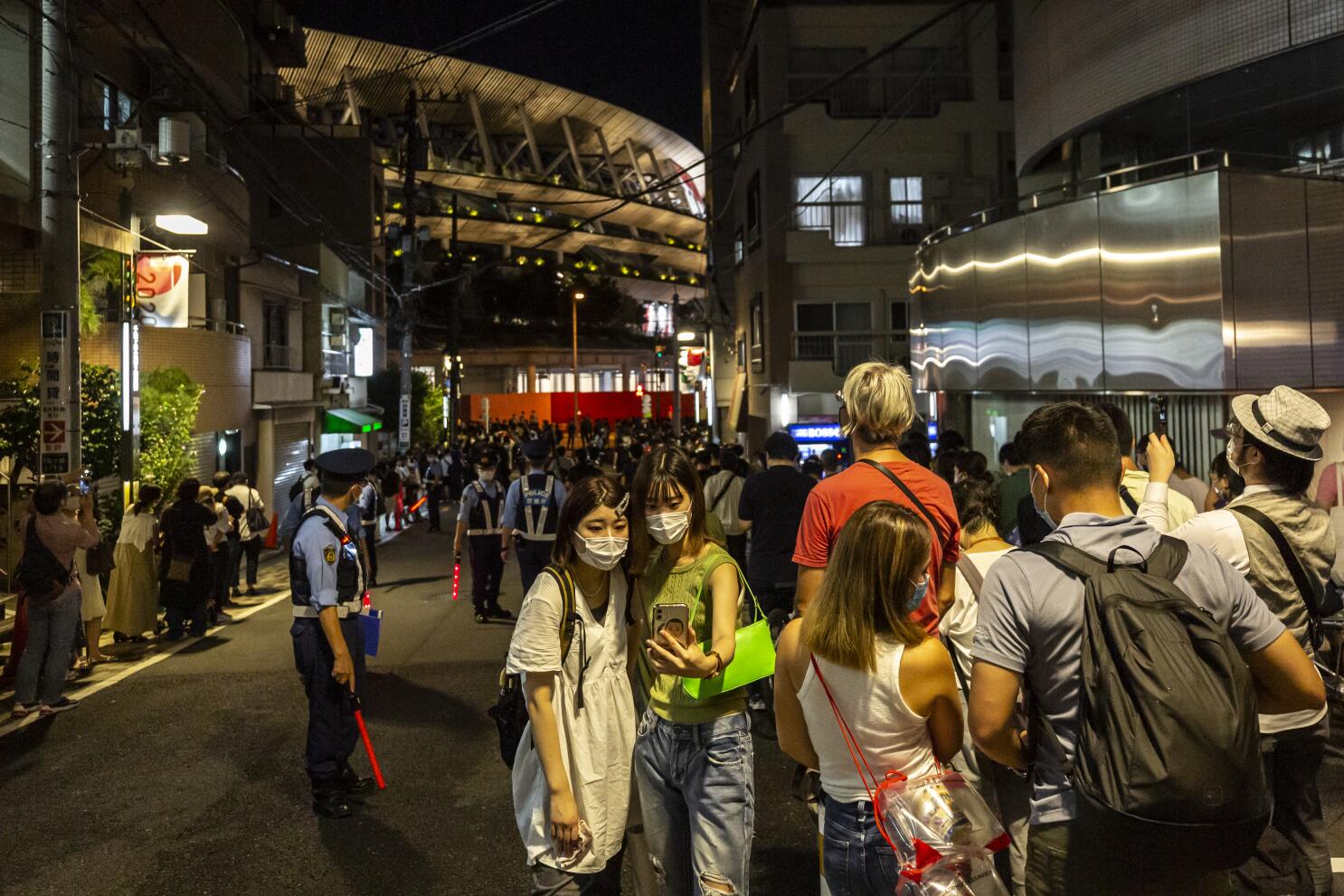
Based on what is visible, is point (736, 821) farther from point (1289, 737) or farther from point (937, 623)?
point (1289, 737)

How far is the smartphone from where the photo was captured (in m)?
3.18

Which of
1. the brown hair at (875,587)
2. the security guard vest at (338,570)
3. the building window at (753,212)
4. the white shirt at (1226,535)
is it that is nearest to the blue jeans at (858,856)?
the brown hair at (875,587)

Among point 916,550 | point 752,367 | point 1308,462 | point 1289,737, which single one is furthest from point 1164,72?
point 752,367

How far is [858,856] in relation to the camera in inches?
107

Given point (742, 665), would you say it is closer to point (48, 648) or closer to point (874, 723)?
point (874, 723)

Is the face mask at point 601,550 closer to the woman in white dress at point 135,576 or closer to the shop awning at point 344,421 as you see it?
the woman in white dress at point 135,576

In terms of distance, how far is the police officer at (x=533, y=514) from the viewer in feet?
33.2

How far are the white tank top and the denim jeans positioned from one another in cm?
720

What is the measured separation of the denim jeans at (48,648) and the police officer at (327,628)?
3269 mm

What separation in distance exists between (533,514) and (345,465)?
4.28 metres

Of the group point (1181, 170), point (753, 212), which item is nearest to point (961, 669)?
point (1181, 170)

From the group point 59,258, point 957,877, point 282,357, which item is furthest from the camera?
point 282,357

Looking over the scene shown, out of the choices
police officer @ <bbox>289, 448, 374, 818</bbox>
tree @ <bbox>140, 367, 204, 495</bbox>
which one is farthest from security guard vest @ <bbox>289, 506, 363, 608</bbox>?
Answer: tree @ <bbox>140, 367, 204, 495</bbox>

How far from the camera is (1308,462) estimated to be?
147 inches
